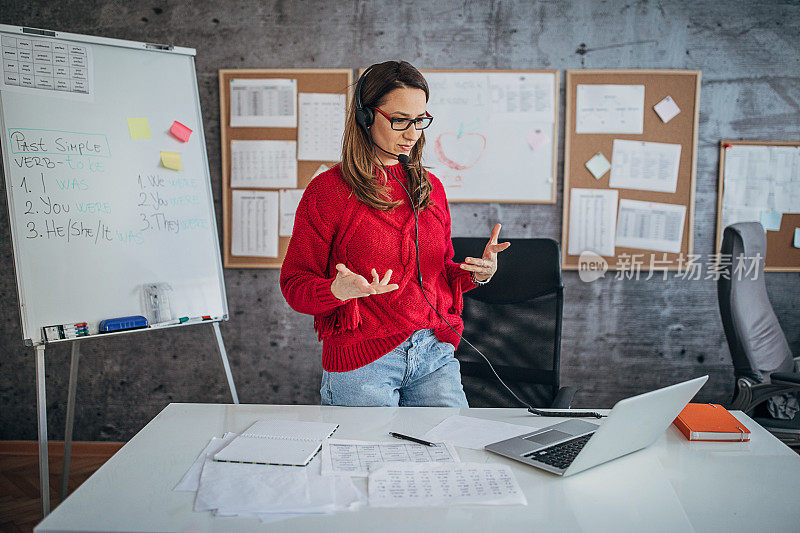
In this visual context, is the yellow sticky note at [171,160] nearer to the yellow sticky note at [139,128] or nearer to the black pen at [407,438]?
the yellow sticky note at [139,128]

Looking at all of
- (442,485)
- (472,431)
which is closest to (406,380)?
(472,431)

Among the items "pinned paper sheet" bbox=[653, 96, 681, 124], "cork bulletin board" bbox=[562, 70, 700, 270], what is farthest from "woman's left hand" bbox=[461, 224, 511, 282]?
"pinned paper sheet" bbox=[653, 96, 681, 124]

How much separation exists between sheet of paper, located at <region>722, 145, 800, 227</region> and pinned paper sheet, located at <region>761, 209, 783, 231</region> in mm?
14

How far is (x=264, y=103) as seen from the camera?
2699mm

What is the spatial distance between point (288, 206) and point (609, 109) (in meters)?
1.51

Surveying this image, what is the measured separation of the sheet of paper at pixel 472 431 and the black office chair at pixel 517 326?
499 millimetres

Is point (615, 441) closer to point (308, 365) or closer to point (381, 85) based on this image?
point (381, 85)

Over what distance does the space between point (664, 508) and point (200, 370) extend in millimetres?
2331

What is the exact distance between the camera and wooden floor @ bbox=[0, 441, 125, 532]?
2.23 meters

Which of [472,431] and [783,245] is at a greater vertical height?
[783,245]

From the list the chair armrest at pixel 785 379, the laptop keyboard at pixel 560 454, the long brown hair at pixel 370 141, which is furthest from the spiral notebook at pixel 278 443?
the chair armrest at pixel 785 379

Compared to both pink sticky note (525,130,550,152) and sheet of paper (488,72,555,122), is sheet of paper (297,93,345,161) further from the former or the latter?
pink sticky note (525,130,550,152)

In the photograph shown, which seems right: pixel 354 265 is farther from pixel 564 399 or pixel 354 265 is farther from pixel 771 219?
pixel 771 219

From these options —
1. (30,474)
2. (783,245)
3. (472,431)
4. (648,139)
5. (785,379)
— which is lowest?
(30,474)
